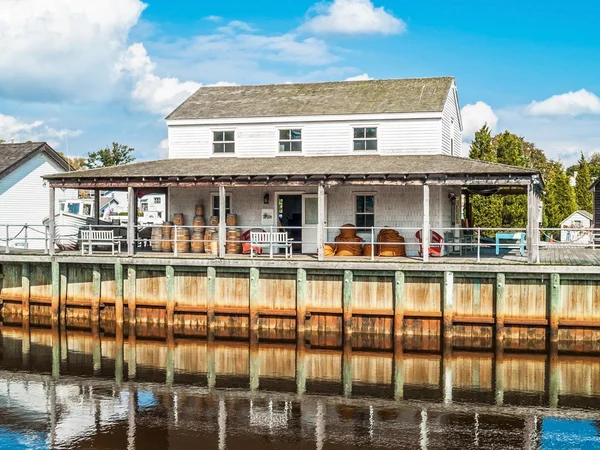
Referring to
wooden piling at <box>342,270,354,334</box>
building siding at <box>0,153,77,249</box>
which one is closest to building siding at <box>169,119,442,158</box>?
wooden piling at <box>342,270,354,334</box>

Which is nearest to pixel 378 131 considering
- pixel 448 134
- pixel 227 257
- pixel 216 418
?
pixel 448 134

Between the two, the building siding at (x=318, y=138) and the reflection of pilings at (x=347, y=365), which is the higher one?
the building siding at (x=318, y=138)

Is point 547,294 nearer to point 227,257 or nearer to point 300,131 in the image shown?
point 227,257

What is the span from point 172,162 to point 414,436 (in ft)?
57.4

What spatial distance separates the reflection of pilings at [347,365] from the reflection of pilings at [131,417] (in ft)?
17.7

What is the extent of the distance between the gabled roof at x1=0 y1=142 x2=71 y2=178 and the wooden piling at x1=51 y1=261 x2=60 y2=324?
43.6 feet

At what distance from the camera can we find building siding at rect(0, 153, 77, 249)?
1435 inches

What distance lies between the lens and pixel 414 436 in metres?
14.8

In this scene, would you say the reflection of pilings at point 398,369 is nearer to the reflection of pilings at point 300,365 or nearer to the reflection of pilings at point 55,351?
the reflection of pilings at point 300,365

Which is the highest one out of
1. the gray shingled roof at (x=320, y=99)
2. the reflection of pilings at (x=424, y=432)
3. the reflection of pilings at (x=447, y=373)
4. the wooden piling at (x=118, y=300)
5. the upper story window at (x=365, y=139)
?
the gray shingled roof at (x=320, y=99)

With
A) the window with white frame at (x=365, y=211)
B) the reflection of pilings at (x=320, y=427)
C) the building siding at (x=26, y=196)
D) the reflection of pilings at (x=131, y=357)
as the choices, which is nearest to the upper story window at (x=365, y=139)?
the window with white frame at (x=365, y=211)

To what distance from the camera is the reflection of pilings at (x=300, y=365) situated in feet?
60.6

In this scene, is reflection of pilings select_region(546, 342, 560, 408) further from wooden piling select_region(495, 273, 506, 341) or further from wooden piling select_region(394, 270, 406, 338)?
wooden piling select_region(394, 270, 406, 338)

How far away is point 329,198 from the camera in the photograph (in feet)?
86.5
